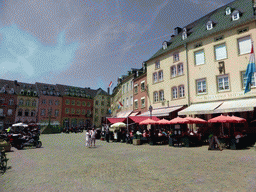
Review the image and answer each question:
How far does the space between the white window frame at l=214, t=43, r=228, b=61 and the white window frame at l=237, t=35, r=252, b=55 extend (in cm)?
136

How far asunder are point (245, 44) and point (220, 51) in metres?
2.44

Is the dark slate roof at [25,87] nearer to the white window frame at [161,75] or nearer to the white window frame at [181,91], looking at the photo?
the white window frame at [161,75]

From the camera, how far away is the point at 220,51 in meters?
20.1

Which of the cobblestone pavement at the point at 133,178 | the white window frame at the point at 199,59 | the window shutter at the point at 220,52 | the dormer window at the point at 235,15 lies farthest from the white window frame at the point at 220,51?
the cobblestone pavement at the point at 133,178

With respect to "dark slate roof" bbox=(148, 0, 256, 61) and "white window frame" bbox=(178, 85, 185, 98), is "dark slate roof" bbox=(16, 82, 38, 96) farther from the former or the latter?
"white window frame" bbox=(178, 85, 185, 98)

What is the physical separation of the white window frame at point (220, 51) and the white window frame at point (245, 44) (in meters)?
1.36

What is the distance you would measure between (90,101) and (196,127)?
52.3m

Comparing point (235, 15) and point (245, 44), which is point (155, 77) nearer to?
point (235, 15)

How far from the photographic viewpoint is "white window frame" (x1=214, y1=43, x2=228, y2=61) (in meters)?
19.7

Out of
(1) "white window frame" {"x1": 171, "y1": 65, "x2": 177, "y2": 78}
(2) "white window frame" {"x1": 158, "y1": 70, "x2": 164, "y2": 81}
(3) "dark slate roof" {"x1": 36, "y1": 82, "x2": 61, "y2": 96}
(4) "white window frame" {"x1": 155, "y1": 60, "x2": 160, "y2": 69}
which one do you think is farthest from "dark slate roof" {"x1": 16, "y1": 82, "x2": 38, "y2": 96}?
(1) "white window frame" {"x1": 171, "y1": 65, "x2": 177, "y2": 78}

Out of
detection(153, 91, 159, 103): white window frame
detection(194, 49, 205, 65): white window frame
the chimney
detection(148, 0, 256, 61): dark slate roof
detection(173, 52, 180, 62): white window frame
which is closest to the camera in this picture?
detection(148, 0, 256, 61): dark slate roof

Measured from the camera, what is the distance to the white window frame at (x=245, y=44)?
17875 mm

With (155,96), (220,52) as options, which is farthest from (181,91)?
(220,52)

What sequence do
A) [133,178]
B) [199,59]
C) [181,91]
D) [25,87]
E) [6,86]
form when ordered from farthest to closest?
1. [25,87]
2. [6,86]
3. [181,91]
4. [199,59]
5. [133,178]
